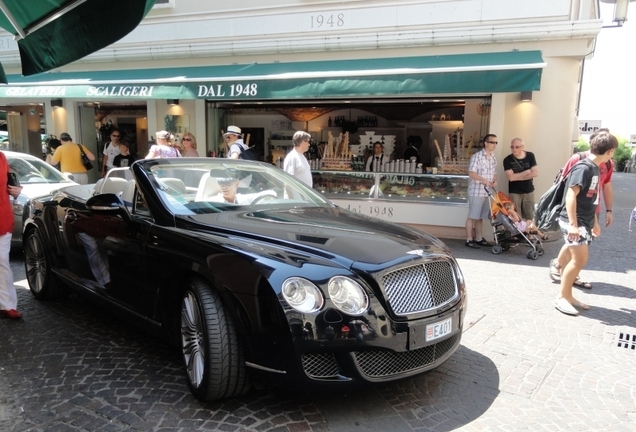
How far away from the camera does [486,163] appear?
25.8 feet

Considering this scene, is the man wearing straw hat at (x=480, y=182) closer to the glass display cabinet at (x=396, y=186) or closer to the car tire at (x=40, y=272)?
the glass display cabinet at (x=396, y=186)

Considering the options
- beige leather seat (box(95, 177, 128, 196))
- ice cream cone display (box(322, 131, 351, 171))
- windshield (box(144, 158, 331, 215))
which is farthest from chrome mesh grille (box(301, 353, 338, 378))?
ice cream cone display (box(322, 131, 351, 171))

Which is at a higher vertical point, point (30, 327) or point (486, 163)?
point (486, 163)

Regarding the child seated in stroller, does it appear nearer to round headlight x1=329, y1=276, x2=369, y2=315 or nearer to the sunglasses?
the sunglasses

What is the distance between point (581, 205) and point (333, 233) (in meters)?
3.08

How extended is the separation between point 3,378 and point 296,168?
414cm

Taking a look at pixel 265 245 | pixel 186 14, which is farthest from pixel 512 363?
pixel 186 14

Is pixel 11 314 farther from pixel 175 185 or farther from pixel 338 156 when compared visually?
pixel 338 156

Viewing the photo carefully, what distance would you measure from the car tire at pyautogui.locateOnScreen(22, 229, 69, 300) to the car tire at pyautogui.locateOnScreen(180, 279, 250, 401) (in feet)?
8.60

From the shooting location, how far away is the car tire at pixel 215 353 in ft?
9.04

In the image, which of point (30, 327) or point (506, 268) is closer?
point (30, 327)

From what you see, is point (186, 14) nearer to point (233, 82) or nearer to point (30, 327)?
point (233, 82)

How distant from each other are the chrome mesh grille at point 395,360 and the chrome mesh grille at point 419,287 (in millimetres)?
256

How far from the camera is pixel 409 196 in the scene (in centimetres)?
884
